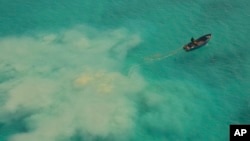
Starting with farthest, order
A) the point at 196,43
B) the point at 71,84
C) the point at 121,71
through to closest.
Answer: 1. the point at 196,43
2. the point at 121,71
3. the point at 71,84

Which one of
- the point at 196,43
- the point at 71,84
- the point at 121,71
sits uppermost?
the point at 196,43

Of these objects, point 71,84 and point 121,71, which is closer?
point 71,84

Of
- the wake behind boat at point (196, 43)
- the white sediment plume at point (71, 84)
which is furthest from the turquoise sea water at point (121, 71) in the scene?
the wake behind boat at point (196, 43)

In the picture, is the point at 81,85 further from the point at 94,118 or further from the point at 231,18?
the point at 231,18

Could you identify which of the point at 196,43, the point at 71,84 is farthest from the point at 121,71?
the point at 196,43

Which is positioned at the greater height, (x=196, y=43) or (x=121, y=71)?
(x=196, y=43)

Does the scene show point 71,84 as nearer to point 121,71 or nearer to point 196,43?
point 121,71

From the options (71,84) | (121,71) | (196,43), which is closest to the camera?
(71,84)

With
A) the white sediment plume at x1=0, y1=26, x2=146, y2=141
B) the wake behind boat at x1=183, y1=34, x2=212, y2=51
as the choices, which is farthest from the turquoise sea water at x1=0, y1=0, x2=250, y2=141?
the wake behind boat at x1=183, y1=34, x2=212, y2=51

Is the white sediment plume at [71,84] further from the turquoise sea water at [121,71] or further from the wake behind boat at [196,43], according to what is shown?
the wake behind boat at [196,43]

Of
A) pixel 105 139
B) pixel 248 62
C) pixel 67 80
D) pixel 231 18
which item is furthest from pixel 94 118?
pixel 231 18
